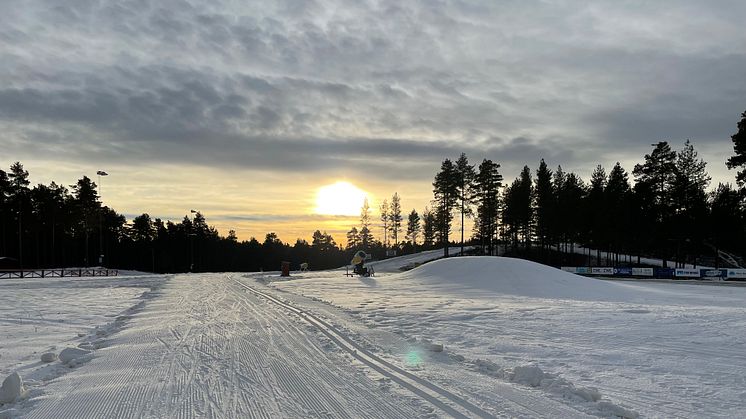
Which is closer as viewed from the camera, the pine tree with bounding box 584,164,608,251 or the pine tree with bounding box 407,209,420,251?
the pine tree with bounding box 584,164,608,251

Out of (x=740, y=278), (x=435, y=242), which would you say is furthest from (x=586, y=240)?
(x=435, y=242)

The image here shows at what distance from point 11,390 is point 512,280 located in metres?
25.9

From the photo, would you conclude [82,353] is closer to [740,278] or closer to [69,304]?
[69,304]

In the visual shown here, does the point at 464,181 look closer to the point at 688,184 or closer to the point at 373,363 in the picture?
the point at 688,184

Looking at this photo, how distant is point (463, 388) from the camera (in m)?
6.79

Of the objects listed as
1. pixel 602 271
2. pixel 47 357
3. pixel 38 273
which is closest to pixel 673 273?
pixel 602 271

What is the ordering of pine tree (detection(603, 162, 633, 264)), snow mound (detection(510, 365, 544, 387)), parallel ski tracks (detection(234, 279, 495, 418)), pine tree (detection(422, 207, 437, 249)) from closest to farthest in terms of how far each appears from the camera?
parallel ski tracks (detection(234, 279, 495, 418)), snow mound (detection(510, 365, 544, 387)), pine tree (detection(603, 162, 633, 264)), pine tree (detection(422, 207, 437, 249))

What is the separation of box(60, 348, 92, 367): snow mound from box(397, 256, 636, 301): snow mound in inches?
775

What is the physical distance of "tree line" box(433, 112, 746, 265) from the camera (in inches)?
2228

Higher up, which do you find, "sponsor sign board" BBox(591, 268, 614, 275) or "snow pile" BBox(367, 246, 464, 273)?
"sponsor sign board" BBox(591, 268, 614, 275)

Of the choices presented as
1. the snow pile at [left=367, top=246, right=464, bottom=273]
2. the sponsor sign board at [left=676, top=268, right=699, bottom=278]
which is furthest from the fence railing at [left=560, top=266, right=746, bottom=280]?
the snow pile at [left=367, top=246, right=464, bottom=273]

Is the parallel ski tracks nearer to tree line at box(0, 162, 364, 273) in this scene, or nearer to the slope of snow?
the slope of snow

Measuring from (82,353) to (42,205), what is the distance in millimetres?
84269

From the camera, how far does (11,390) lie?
6234 mm
